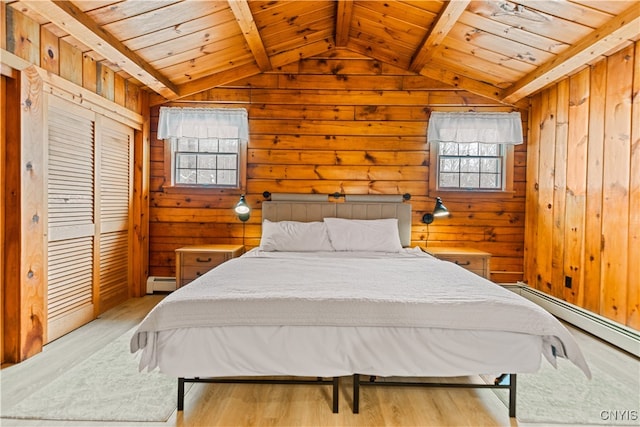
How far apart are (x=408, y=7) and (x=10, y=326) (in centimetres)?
386

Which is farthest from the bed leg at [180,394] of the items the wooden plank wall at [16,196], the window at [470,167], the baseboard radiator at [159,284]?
the window at [470,167]

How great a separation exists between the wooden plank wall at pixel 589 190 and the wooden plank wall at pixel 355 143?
0.92 ft

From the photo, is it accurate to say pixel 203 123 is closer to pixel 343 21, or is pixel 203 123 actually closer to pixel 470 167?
pixel 343 21

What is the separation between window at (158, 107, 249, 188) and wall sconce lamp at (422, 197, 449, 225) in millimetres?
2134

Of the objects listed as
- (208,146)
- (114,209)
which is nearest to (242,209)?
(208,146)

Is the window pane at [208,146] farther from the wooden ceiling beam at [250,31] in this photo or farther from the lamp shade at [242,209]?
the wooden ceiling beam at [250,31]

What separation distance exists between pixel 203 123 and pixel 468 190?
10.3ft

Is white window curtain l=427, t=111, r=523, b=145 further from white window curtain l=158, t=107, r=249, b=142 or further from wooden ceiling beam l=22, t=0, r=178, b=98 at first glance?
wooden ceiling beam l=22, t=0, r=178, b=98

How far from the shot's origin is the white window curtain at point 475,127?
425 cm

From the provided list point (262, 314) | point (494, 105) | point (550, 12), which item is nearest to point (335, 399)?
point (262, 314)

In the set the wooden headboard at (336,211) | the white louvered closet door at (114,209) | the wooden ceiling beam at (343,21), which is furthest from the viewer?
the wooden headboard at (336,211)

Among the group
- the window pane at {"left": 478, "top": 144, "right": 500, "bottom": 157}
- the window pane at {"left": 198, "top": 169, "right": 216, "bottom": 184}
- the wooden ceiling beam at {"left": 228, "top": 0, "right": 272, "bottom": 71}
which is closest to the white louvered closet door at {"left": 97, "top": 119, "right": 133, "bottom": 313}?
the window pane at {"left": 198, "top": 169, "right": 216, "bottom": 184}

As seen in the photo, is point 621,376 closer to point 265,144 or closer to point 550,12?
point 550,12

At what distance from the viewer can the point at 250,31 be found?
342 centimetres
